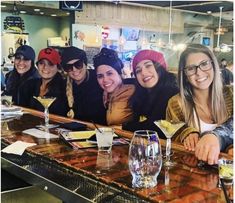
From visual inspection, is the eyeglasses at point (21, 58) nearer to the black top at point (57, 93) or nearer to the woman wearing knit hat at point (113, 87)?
the black top at point (57, 93)

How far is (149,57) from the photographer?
2648mm

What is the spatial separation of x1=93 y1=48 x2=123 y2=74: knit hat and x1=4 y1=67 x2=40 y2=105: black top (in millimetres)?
1131

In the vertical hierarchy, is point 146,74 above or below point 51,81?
above

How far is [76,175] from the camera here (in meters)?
1.66

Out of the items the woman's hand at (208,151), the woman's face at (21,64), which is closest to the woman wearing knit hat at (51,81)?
the woman's face at (21,64)

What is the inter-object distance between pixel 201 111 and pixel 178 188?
106cm

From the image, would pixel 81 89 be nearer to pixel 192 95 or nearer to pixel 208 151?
pixel 192 95

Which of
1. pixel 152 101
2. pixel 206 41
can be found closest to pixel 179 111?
pixel 152 101

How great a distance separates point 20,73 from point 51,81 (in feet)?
2.17

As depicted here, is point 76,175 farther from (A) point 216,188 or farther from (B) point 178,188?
(A) point 216,188

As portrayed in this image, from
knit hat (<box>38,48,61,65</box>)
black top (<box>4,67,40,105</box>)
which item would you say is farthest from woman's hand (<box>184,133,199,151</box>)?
black top (<box>4,67,40,105</box>)

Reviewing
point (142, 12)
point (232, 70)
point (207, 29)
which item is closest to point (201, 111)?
point (232, 70)

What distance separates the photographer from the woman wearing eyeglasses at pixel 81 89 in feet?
10.5

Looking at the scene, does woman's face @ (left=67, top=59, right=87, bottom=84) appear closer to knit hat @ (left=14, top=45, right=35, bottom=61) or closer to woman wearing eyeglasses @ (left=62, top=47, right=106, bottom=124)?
woman wearing eyeglasses @ (left=62, top=47, right=106, bottom=124)
